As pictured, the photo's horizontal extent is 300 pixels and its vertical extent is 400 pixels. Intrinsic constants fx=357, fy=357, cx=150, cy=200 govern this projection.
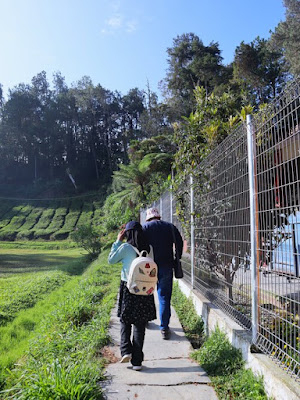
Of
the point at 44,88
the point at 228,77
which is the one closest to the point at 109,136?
the point at 44,88

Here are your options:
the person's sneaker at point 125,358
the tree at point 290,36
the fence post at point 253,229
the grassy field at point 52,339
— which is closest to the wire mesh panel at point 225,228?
the fence post at point 253,229

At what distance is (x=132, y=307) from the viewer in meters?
3.47

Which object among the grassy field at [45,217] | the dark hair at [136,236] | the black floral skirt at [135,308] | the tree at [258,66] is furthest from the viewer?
the grassy field at [45,217]

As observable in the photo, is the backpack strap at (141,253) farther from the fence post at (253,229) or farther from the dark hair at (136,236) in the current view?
the fence post at (253,229)

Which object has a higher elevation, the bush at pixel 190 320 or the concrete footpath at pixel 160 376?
the bush at pixel 190 320

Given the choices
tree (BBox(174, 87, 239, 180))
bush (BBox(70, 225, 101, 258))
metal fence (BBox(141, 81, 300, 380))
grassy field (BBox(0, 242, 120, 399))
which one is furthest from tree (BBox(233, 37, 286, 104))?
metal fence (BBox(141, 81, 300, 380))

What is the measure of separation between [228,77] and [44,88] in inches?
1478

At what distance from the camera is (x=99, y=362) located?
339cm

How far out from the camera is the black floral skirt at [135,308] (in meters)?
3.44

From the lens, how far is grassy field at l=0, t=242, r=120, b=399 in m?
2.68

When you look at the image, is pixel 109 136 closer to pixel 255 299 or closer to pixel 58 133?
pixel 58 133

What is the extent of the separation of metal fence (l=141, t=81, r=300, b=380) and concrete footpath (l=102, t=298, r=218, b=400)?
2.02 ft

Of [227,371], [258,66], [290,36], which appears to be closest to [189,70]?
[258,66]

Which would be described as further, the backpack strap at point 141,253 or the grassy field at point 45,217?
the grassy field at point 45,217
